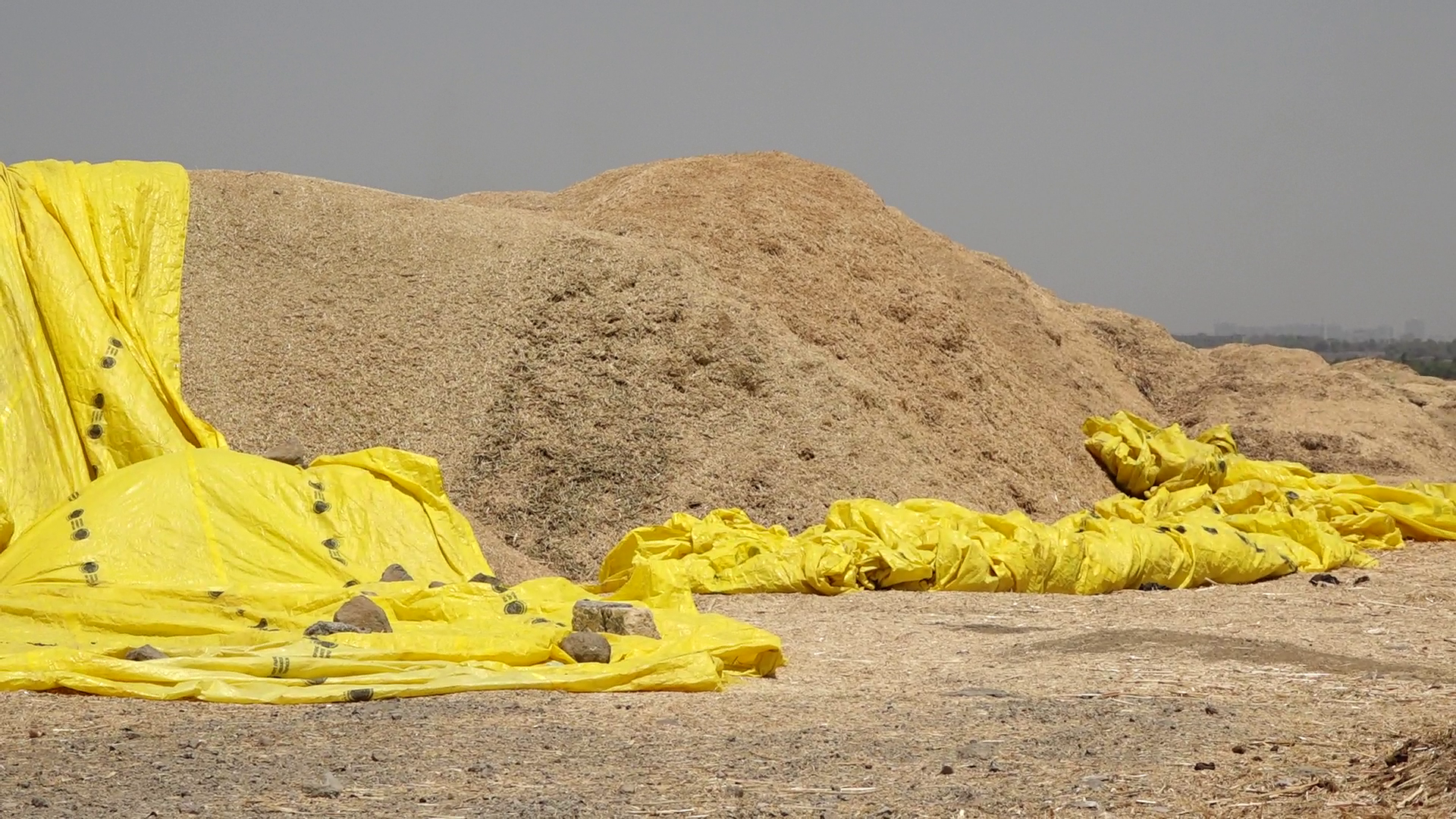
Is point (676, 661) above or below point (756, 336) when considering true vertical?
below

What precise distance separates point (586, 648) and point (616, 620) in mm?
362

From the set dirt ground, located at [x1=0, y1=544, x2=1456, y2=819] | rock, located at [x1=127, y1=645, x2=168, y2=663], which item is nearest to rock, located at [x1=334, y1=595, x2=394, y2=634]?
rock, located at [x1=127, y1=645, x2=168, y2=663]

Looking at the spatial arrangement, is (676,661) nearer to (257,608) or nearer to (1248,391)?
(257,608)

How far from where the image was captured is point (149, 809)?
304cm

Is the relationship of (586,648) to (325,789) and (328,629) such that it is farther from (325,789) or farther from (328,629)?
(325,789)

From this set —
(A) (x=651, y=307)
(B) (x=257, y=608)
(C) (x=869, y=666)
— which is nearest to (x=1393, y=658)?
(C) (x=869, y=666)

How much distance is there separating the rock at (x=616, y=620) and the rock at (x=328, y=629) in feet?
2.61

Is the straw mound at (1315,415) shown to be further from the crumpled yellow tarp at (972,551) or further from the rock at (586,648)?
the rock at (586,648)

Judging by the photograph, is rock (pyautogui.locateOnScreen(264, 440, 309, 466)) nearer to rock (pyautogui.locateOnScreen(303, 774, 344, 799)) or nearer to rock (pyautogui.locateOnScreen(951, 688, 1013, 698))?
rock (pyautogui.locateOnScreen(951, 688, 1013, 698))

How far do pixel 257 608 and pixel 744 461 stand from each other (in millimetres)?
4036

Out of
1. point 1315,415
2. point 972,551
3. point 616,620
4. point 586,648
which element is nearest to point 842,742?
point 586,648

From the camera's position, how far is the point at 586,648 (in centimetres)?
476

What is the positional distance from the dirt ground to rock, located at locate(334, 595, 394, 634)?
2.57ft

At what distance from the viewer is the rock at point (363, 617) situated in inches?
→ 196
